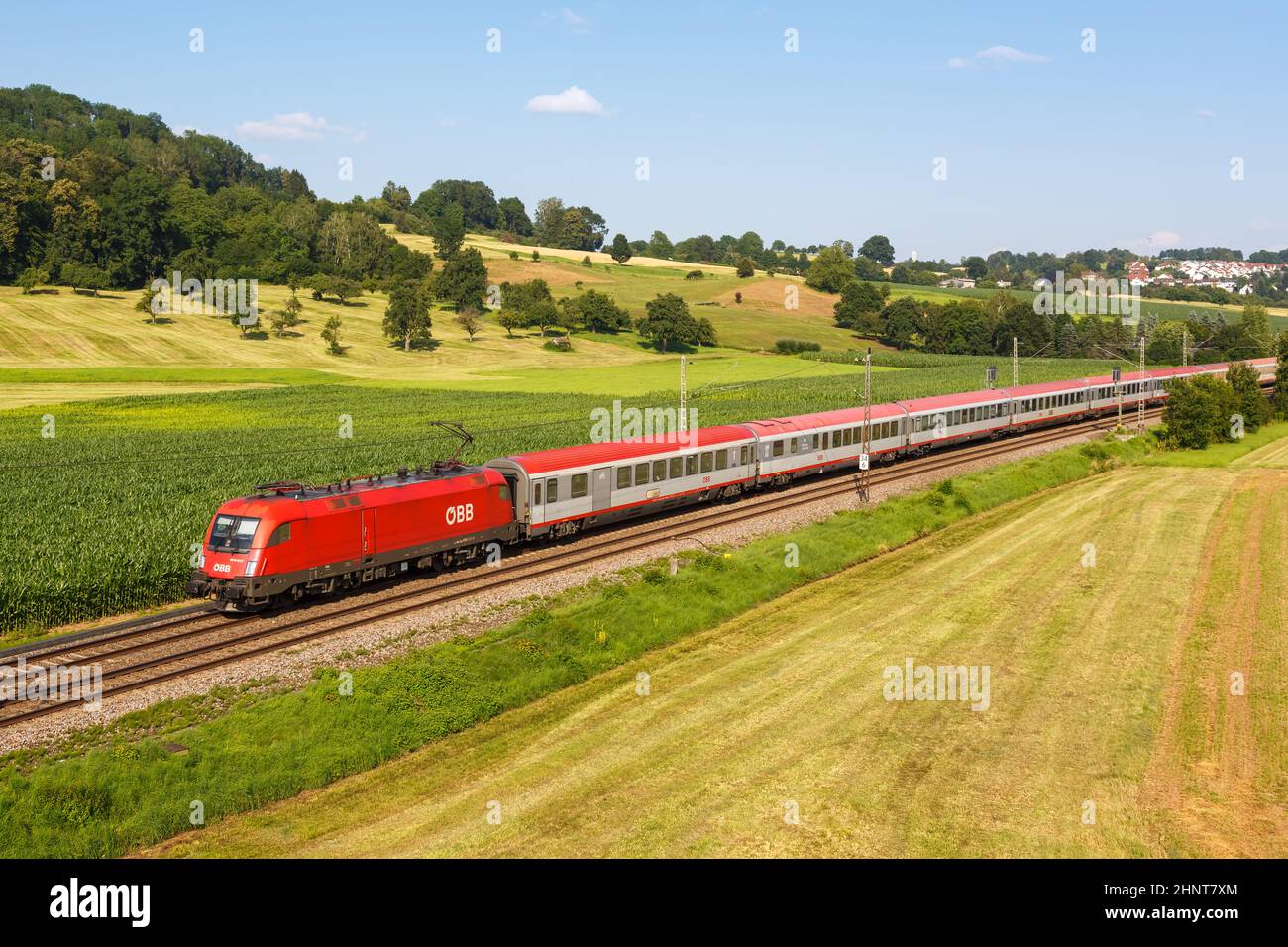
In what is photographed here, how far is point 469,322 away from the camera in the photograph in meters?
132

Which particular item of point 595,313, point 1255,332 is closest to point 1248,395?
point 595,313

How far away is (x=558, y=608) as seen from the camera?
95.2ft

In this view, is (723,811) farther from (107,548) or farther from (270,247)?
(270,247)

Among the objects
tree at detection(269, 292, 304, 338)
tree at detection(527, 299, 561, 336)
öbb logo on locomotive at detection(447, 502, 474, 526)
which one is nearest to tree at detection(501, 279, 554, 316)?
tree at detection(527, 299, 561, 336)

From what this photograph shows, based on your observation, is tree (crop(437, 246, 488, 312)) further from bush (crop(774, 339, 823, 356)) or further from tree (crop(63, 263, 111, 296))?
tree (crop(63, 263, 111, 296))

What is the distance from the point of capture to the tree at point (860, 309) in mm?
164125

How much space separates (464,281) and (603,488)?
386ft

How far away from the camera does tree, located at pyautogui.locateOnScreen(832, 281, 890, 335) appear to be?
164125 mm

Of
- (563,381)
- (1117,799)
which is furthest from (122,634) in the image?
(563,381)

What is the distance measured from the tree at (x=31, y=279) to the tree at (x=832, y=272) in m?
130

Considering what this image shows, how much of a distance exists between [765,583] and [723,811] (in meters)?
15.5

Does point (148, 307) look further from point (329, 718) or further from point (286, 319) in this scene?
point (329, 718)

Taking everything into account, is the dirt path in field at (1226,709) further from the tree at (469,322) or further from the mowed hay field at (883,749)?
the tree at (469,322)

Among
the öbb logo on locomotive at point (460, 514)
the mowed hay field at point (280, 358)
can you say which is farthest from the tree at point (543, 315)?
the öbb logo on locomotive at point (460, 514)
